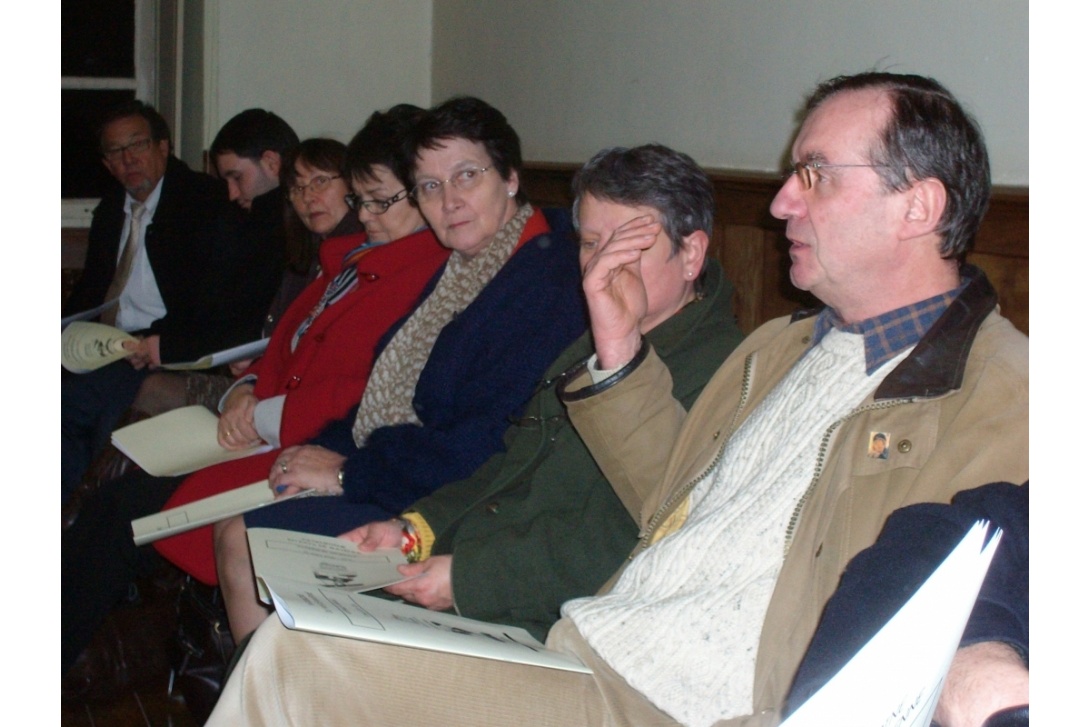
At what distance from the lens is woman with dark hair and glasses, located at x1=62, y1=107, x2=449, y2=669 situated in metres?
2.28

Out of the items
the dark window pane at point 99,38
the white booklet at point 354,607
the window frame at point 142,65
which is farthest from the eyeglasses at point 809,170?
the dark window pane at point 99,38

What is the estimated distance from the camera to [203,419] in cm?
260

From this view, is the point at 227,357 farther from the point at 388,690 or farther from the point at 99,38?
the point at 99,38

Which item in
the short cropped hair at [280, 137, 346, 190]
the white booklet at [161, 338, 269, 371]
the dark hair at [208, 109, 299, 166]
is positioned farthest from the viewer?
the dark hair at [208, 109, 299, 166]

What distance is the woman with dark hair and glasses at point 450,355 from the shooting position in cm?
194

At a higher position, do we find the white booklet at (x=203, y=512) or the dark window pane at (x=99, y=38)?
the dark window pane at (x=99, y=38)

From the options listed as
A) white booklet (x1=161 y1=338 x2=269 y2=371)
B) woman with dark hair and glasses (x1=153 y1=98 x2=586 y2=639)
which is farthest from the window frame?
woman with dark hair and glasses (x1=153 y1=98 x2=586 y2=639)

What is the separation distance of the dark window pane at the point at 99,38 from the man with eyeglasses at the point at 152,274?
1.30 metres

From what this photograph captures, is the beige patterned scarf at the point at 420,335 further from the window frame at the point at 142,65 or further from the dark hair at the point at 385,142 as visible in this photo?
the window frame at the point at 142,65

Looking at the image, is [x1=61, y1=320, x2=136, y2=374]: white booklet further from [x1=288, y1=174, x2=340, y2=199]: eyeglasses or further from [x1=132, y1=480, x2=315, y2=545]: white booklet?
[x1=132, y1=480, x2=315, y2=545]: white booklet

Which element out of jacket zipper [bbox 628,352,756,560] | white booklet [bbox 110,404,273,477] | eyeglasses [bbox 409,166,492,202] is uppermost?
eyeglasses [bbox 409,166,492,202]

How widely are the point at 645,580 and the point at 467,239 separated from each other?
99 cm

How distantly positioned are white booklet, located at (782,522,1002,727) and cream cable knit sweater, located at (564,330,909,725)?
0.63 meters
